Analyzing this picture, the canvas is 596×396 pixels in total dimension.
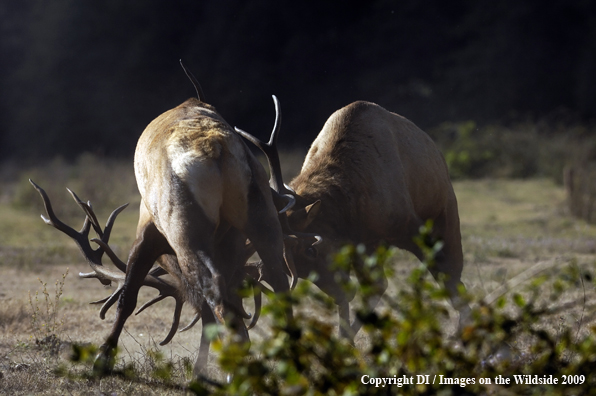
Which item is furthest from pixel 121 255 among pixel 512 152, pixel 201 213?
pixel 512 152

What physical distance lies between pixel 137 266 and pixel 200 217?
0.76 m

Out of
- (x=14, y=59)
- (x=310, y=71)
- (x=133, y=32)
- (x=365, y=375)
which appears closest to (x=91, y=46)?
(x=133, y=32)

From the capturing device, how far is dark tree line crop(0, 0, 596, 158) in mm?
23984

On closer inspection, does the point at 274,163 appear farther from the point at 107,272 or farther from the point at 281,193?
the point at 107,272

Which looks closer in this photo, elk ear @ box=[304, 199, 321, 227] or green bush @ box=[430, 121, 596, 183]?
elk ear @ box=[304, 199, 321, 227]

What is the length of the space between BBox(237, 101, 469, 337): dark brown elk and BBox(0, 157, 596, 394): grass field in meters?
0.55

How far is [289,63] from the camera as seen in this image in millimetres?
24172

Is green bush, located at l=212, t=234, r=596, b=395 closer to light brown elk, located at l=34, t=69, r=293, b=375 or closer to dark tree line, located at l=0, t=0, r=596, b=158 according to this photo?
light brown elk, located at l=34, t=69, r=293, b=375

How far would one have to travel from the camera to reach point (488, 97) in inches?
975

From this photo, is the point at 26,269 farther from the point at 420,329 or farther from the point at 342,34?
the point at 342,34

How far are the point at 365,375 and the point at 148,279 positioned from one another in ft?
8.87

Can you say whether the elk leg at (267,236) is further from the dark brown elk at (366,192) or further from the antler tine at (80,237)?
the antler tine at (80,237)

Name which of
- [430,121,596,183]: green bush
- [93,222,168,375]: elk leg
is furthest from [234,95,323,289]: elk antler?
[430,121,596,183]: green bush

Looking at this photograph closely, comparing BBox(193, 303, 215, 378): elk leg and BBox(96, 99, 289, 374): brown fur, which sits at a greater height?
BBox(96, 99, 289, 374): brown fur
